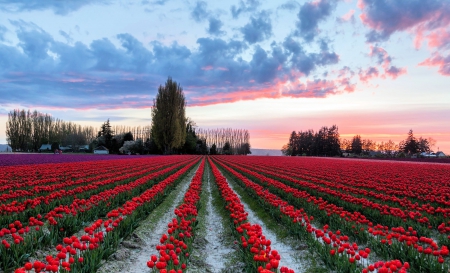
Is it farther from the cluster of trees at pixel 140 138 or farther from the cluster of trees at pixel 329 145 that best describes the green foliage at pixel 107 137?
the cluster of trees at pixel 329 145

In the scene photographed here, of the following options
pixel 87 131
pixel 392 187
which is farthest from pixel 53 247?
pixel 87 131

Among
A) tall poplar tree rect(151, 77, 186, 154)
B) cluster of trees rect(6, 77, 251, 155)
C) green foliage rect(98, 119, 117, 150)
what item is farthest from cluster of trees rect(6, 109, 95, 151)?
tall poplar tree rect(151, 77, 186, 154)

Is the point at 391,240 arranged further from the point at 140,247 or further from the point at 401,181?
the point at 401,181

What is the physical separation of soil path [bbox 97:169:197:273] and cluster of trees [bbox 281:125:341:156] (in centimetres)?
10207

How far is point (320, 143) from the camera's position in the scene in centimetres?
11156

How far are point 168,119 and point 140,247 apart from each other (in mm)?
60437

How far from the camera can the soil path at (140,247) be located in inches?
216

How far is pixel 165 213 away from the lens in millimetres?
10297

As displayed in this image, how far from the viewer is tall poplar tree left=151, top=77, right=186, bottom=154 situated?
65188mm

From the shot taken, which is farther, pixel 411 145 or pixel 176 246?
pixel 411 145

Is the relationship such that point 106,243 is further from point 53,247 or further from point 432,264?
point 432,264

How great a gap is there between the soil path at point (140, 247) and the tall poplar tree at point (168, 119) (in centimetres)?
5553

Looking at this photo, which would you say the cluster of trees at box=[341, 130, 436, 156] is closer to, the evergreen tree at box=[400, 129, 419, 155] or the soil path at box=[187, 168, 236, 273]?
the evergreen tree at box=[400, 129, 419, 155]

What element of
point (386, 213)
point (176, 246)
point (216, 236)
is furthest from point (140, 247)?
point (386, 213)
